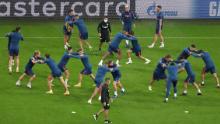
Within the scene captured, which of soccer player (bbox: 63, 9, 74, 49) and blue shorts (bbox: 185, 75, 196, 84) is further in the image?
soccer player (bbox: 63, 9, 74, 49)

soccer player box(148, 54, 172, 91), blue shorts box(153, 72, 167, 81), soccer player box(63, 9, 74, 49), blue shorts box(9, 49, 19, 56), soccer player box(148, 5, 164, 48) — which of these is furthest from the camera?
soccer player box(148, 5, 164, 48)

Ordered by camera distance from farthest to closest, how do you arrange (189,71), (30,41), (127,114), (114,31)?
(114,31), (30,41), (189,71), (127,114)

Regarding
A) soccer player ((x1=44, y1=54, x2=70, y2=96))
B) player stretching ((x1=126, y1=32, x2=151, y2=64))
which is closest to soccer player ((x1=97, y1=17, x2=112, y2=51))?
player stretching ((x1=126, y1=32, x2=151, y2=64))

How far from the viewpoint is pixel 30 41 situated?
139 feet

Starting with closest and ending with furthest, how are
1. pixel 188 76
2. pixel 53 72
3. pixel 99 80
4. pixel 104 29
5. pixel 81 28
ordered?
1. pixel 99 80
2. pixel 53 72
3. pixel 188 76
4. pixel 81 28
5. pixel 104 29

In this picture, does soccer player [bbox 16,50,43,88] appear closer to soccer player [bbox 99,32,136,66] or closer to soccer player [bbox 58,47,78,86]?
soccer player [bbox 58,47,78,86]

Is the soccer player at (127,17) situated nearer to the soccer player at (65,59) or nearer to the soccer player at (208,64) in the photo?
the soccer player at (208,64)

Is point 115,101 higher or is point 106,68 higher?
point 106,68

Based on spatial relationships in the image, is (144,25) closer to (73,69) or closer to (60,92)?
(73,69)

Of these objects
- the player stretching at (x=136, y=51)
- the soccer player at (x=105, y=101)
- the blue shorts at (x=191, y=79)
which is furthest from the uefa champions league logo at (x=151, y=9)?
the soccer player at (x=105, y=101)

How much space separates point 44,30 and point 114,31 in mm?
5213

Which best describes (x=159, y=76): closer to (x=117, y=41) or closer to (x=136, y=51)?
(x=136, y=51)

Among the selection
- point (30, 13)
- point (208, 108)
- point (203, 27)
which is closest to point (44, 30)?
point (30, 13)

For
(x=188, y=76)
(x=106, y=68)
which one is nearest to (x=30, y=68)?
(x=106, y=68)
